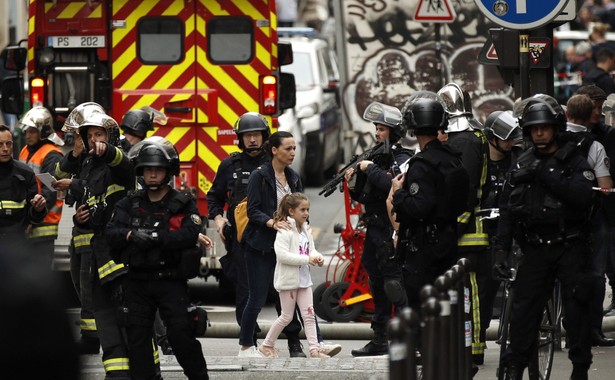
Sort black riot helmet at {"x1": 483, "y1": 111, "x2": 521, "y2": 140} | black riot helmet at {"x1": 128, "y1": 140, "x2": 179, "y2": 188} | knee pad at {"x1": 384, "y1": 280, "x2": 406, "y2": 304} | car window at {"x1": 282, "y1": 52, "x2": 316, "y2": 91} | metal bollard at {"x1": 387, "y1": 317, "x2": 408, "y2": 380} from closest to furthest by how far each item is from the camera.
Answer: metal bollard at {"x1": 387, "y1": 317, "x2": 408, "y2": 380}
black riot helmet at {"x1": 128, "y1": 140, "x2": 179, "y2": 188}
knee pad at {"x1": 384, "y1": 280, "x2": 406, "y2": 304}
black riot helmet at {"x1": 483, "y1": 111, "x2": 521, "y2": 140}
car window at {"x1": 282, "y1": 52, "x2": 316, "y2": 91}

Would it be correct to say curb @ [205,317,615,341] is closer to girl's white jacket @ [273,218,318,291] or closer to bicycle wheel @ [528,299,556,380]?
girl's white jacket @ [273,218,318,291]

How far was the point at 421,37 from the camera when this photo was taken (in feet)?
58.5

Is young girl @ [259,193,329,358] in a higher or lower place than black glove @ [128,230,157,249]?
lower

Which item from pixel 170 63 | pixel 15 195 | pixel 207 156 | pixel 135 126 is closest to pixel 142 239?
pixel 135 126

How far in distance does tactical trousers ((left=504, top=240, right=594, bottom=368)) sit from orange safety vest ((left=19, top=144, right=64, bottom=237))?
4232mm

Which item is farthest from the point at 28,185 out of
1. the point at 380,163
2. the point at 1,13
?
the point at 1,13

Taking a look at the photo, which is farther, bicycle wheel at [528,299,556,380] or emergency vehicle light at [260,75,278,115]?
emergency vehicle light at [260,75,278,115]

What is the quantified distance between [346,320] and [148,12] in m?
3.65

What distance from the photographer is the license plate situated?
1316cm

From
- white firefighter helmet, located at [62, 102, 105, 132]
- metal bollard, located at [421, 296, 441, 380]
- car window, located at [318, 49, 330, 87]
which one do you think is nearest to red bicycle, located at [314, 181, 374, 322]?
white firefighter helmet, located at [62, 102, 105, 132]

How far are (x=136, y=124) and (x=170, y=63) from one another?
3294 millimetres

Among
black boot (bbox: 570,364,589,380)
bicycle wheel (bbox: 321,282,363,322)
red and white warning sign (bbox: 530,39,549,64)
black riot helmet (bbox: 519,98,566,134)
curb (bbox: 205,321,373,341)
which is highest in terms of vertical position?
red and white warning sign (bbox: 530,39,549,64)

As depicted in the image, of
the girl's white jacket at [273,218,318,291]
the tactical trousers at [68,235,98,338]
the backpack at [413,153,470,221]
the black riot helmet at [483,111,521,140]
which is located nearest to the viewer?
the backpack at [413,153,470,221]

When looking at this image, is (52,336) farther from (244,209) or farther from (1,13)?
(1,13)
